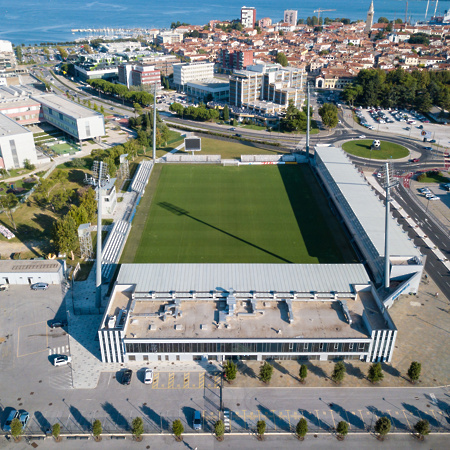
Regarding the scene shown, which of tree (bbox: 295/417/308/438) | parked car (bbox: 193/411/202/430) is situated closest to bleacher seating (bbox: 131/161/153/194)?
parked car (bbox: 193/411/202/430)

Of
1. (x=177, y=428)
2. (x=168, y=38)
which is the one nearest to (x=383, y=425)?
(x=177, y=428)

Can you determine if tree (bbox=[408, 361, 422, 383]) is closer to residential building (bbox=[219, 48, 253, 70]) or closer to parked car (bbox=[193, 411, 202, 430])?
parked car (bbox=[193, 411, 202, 430])

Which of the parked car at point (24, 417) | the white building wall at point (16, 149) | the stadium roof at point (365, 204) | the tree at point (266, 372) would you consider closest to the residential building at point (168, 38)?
the white building wall at point (16, 149)

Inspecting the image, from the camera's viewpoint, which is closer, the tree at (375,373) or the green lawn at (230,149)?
the tree at (375,373)

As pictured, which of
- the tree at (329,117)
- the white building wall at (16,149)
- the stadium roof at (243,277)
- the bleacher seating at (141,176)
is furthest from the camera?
the tree at (329,117)

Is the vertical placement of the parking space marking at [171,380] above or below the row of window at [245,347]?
below

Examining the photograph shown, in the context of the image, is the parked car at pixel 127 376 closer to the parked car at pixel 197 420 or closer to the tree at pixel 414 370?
the parked car at pixel 197 420

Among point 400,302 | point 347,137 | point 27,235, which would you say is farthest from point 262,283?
point 347,137

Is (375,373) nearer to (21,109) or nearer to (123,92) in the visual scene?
(21,109)
